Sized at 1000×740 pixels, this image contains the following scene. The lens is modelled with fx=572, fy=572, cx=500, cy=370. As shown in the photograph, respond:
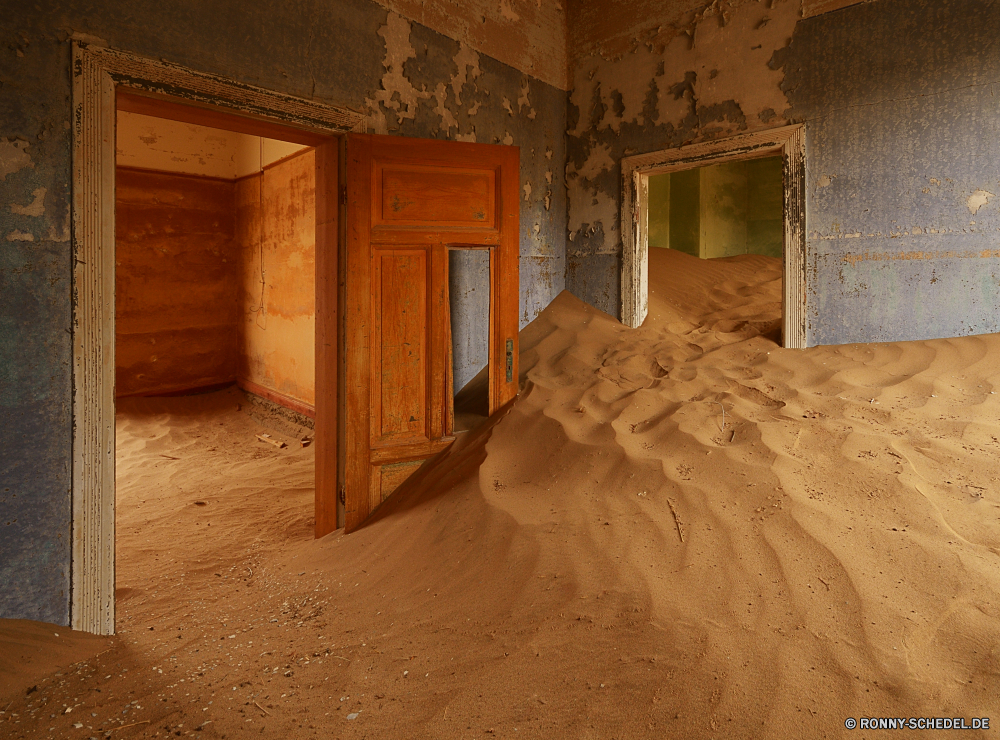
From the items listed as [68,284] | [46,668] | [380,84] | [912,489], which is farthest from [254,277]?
[912,489]

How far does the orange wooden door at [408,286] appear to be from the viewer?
10.9 feet

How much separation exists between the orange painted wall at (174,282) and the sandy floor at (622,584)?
3.25 metres

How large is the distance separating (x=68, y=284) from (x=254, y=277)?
4.61m

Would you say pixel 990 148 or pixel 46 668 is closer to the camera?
pixel 46 668

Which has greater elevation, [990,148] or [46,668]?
[990,148]

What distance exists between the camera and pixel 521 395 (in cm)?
390

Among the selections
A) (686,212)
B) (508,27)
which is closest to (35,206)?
(508,27)

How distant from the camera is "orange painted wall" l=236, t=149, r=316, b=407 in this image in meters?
5.61

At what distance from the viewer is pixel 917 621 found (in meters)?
1.65

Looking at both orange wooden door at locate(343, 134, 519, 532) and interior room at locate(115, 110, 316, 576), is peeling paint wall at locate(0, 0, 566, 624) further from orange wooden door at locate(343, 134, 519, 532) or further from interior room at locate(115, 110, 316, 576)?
interior room at locate(115, 110, 316, 576)

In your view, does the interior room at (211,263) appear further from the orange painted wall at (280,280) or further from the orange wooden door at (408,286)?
the orange wooden door at (408,286)

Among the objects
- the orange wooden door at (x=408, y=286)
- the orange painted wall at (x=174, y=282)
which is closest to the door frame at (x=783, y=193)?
the orange wooden door at (x=408, y=286)

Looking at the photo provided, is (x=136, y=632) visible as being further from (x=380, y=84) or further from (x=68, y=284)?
(x=380, y=84)

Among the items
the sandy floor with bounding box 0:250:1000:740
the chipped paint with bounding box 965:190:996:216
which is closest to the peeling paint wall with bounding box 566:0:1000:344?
the chipped paint with bounding box 965:190:996:216
